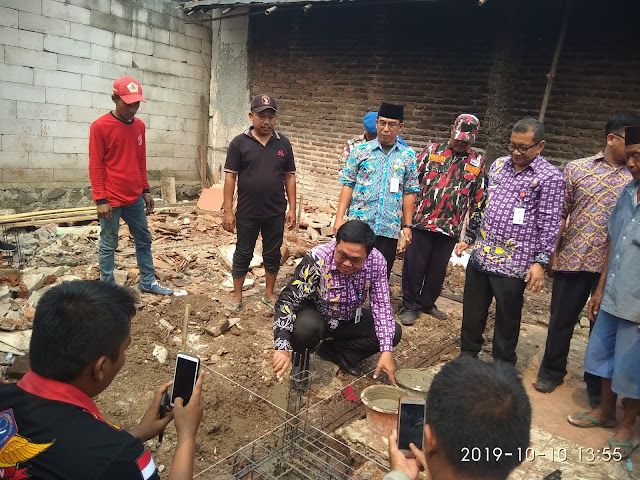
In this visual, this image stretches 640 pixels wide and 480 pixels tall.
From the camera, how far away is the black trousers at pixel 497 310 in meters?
3.60

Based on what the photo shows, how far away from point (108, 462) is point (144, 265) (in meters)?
3.85

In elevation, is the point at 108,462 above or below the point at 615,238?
below

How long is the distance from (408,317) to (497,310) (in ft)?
4.43

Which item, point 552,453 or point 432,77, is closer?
point 552,453

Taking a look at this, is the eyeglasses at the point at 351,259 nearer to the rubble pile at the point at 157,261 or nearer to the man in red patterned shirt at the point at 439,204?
the rubble pile at the point at 157,261

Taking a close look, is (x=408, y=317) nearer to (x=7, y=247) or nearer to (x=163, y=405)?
(x=163, y=405)

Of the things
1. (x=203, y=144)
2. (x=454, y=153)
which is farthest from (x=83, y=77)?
(x=454, y=153)

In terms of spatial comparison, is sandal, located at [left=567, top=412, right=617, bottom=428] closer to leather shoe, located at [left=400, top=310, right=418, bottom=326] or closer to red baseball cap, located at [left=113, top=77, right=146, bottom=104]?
leather shoe, located at [left=400, top=310, right=418, bottom=326]

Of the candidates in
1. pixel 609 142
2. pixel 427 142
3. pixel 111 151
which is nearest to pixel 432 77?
pixel 427 142

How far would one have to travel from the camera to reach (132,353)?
12.7 feet

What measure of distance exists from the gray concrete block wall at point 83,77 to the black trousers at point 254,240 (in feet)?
18.1

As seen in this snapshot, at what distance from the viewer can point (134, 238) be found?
486 cm

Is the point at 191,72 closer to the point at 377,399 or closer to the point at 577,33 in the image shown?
the point at 577,33

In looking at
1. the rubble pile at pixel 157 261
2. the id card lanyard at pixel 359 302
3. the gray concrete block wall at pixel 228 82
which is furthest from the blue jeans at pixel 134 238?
the gray concrete block wall at pixel 228 82
